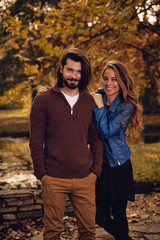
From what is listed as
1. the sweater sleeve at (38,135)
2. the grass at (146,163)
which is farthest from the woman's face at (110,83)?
the grass at (146,163)

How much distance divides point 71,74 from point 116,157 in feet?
3.37

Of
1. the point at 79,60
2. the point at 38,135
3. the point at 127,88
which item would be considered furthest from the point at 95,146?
the point at 79,60

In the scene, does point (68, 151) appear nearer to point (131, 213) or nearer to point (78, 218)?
point (78, 218)

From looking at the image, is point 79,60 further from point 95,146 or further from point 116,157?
point 116,157

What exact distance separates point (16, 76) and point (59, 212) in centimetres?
1896

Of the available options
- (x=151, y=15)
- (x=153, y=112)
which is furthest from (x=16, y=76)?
(x=151, y=15)

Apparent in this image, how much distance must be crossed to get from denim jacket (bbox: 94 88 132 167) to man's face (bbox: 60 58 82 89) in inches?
16.2

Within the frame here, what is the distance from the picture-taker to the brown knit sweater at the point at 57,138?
8.93 feet

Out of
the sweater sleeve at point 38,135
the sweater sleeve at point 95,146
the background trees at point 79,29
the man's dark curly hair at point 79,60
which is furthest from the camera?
the background trees at point 79,29

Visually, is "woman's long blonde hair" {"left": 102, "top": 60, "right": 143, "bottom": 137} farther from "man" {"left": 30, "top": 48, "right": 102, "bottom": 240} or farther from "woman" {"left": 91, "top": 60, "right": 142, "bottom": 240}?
"man" {"left": 30, "top": 48, "right": 102, "bottom": 240}

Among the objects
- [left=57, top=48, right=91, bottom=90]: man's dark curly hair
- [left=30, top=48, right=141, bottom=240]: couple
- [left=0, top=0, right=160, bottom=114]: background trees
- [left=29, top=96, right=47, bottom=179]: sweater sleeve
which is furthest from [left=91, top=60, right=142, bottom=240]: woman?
[left=0, top=0, right=160, bottom=114]: background trees

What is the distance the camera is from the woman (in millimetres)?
3127

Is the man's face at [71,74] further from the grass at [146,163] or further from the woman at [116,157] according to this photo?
the grass at [146,163]

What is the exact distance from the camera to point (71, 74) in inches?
110
